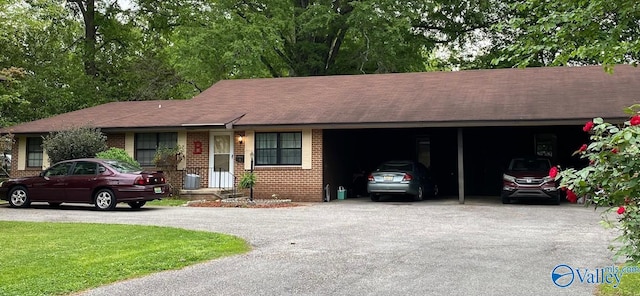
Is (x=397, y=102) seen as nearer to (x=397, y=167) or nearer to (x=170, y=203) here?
(x=397, y=167)

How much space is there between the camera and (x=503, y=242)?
862 cm

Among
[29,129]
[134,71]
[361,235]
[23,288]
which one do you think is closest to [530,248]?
[361,235]

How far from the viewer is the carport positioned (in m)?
19.6

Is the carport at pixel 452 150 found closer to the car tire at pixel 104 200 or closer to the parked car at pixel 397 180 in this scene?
the parked car at pixel 397 180

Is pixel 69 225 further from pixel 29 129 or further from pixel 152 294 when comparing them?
pixel 29 129

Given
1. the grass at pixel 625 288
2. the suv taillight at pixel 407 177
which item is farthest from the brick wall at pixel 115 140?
the grass at pixel 625 288

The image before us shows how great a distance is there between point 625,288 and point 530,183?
10496mm

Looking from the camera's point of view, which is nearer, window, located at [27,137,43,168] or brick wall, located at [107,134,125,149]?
brick wall, located at [107,134,125,149]

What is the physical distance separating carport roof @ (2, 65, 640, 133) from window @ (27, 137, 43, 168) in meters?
0.49

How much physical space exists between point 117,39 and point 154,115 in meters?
16.1

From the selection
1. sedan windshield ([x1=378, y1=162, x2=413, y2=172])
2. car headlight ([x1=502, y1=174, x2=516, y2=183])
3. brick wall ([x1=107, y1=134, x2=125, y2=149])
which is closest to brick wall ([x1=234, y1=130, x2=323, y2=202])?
sedan windshield ([x1=378, y1=162, x2=413, y2=172])

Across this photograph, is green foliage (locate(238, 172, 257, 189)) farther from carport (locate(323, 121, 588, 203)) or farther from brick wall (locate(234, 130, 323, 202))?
carport (locate(323, 121, 588, 203))

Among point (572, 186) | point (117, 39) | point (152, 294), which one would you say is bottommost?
point (152, 294)
